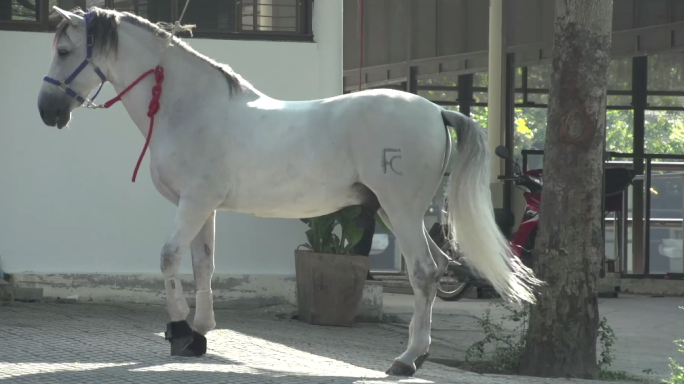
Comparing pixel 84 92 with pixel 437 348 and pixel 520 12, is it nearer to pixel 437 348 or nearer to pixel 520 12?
pixel 437 348

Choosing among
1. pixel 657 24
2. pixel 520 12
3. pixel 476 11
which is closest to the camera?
pixel 657 24

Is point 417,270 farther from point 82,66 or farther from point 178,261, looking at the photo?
point 82,66

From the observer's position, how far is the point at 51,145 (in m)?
9.99

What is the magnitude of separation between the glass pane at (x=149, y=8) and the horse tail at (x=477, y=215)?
4.38 metres

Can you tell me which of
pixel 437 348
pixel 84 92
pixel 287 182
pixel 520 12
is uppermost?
pixel 520 12

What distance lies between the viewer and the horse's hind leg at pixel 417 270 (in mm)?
6645

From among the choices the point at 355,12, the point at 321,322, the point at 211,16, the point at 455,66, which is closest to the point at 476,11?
the point at 455,66

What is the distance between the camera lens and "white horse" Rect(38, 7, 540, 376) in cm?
667

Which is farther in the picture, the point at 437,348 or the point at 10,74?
the point at 10,74

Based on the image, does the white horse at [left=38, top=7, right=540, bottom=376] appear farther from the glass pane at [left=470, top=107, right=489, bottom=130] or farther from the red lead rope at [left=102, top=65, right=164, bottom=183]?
the glass pane at [left=470, top=107, right=489, bottom=130]

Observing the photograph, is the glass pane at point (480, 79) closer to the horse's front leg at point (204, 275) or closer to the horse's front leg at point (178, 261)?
the horse's front leg at point (204, 275)

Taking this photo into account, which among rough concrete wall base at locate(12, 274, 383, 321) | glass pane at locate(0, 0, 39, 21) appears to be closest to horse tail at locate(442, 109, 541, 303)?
rough concrete wall base at locate(12, 274, 383, 321)

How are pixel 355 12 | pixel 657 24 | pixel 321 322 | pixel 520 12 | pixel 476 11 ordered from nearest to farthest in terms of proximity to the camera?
1. pixel 321 322
2. pixel 657 24
3. pixel 520 12
4. pixel 476 11
5. pixel 355 12

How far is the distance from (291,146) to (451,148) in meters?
1.06
